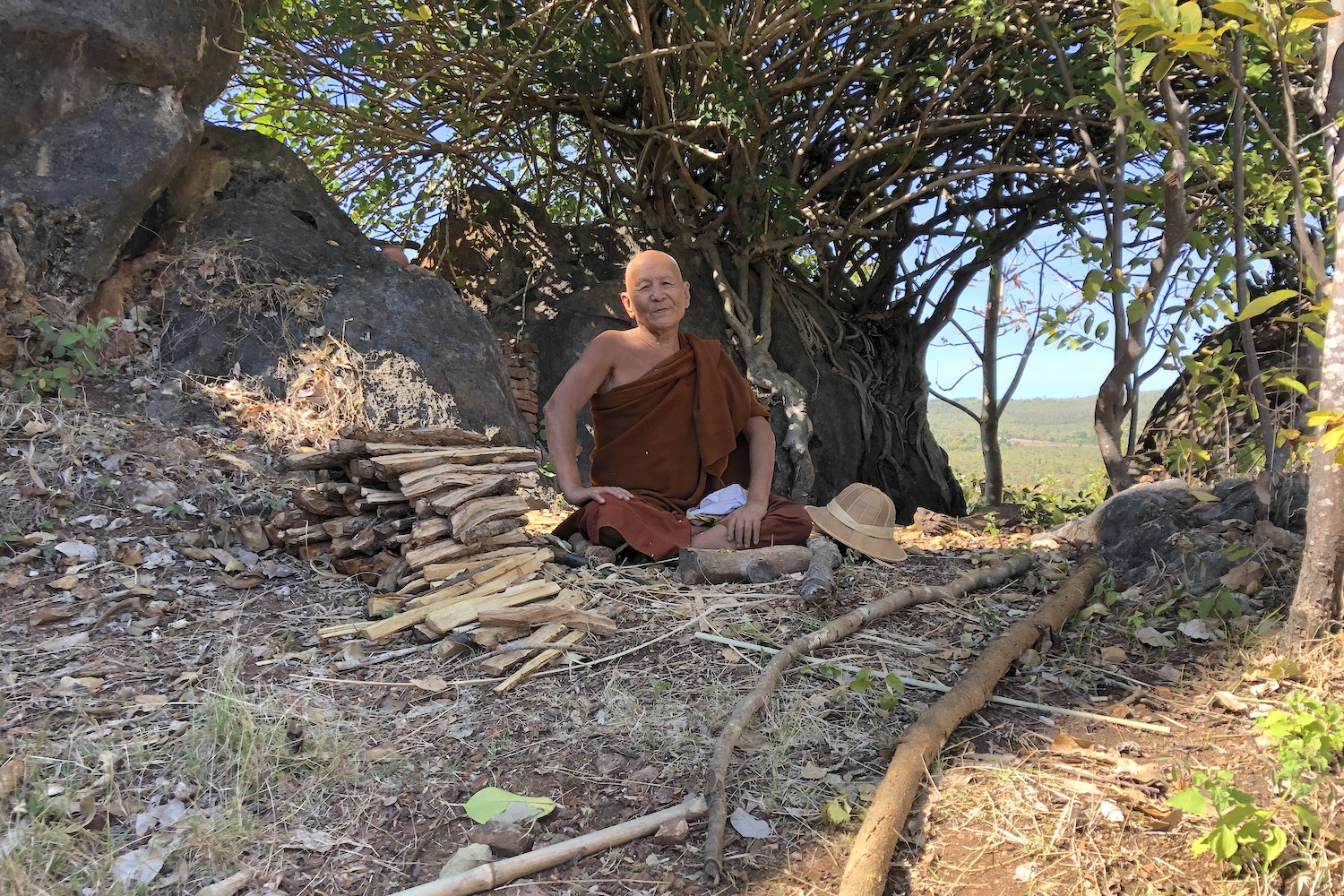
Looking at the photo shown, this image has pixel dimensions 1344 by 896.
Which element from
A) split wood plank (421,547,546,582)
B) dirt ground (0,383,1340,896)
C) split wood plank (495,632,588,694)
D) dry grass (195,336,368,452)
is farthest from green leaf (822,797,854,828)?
dry grass (195,336,368,452)

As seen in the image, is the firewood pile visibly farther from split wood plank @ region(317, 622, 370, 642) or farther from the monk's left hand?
the monk's left hand

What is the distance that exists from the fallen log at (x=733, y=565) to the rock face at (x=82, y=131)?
11.1 feet

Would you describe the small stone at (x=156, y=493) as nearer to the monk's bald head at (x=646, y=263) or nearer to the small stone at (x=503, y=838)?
the monk's bald head at (x=646, y=263)

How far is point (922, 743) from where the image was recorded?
6.68ft

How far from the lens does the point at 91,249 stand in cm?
436

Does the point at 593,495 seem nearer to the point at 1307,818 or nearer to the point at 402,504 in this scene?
the point at 402,504

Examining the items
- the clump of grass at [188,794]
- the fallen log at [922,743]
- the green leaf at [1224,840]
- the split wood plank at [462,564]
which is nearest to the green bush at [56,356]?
the split wood plank at [462,564]

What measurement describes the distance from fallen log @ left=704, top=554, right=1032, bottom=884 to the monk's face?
1893 mm

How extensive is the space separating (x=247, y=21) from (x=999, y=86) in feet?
15.8

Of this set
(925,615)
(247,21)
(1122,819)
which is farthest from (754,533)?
(247,21)

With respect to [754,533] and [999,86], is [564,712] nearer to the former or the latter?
[754,533]

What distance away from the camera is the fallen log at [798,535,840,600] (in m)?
3.13

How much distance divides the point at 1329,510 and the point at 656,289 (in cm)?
290

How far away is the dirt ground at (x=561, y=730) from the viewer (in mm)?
1725
